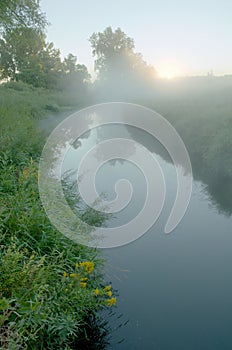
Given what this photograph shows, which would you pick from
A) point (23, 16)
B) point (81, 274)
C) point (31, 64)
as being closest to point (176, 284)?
point (81, 274)

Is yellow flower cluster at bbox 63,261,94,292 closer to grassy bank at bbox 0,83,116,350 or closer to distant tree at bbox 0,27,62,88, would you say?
grassy bank at bbox 0,83,116,350

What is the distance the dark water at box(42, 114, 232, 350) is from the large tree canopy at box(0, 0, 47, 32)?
9.20 meters

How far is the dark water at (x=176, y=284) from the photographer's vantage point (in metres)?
2.65

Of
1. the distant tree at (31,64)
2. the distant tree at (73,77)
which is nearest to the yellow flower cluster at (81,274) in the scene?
the distant tree at (31,64)

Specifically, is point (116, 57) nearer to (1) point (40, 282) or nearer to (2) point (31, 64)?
(2) point (31, 64)

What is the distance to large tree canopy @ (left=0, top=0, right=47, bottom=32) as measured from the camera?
10.3 meters

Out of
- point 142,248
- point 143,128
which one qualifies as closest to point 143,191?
point 142,248

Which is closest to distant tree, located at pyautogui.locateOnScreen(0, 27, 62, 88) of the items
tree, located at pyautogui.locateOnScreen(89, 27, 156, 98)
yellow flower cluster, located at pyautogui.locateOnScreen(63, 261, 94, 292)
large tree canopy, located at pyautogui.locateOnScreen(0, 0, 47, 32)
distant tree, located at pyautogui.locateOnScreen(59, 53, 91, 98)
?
distant tree, located at pyautogui.locateOnScreen(59, 53, 91, 98)

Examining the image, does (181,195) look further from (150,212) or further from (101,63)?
(101,63)

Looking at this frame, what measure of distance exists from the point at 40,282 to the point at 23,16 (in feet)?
41.4

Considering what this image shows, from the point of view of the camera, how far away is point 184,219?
4.96 meters

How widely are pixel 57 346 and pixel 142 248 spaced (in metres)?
2.08

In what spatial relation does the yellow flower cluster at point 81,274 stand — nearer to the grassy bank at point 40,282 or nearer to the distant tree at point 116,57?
the grassy bank at point 40,282

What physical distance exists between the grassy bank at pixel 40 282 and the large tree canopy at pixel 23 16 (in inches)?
347
